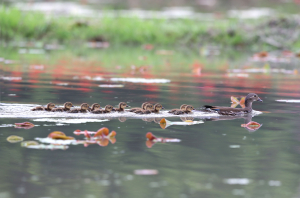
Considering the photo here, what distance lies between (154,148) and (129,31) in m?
21.7

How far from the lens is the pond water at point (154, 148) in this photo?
5242 millimetres

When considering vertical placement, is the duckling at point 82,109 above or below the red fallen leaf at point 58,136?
above

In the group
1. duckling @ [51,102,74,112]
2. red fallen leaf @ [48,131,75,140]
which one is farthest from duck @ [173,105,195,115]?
red fallen leaf @ [48,131,75,140]

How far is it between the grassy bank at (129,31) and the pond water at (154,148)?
11.8m

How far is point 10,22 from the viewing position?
83.5 ft

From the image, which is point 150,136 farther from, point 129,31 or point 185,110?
point 129,31

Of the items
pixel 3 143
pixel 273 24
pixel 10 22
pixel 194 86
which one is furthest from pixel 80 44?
pixel 3 143

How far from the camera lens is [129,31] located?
28.1m

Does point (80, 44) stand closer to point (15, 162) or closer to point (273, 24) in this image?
point (273, 24)

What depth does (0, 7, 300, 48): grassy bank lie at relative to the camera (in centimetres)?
2627

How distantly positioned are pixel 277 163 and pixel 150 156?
126 cm

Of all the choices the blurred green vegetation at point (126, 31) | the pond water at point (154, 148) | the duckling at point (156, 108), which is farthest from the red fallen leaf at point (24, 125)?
the blurred green vegetation at point (126, 31)

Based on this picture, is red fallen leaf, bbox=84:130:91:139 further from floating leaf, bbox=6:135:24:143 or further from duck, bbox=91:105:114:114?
duck, bbox=91:105:114:114

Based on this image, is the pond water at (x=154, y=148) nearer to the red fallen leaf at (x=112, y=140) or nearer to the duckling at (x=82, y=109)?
the red fallen leaf at (x=112, y=140)
